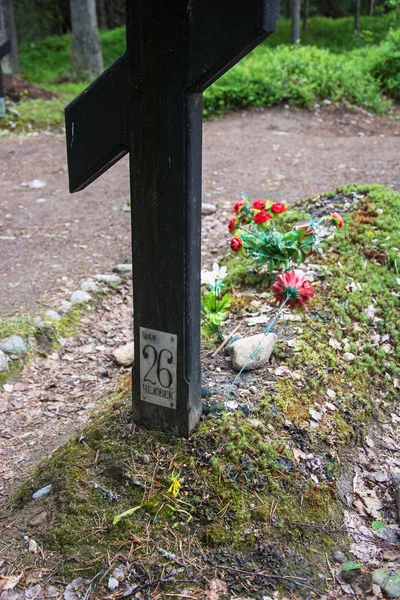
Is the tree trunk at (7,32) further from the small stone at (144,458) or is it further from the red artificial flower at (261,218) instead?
the small stone at (144,458)

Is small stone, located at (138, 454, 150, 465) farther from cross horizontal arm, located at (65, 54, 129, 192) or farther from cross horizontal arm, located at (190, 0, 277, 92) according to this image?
cross horizontal arm, located at (190, 0, 277, 92)

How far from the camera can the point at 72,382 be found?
335 centimetres

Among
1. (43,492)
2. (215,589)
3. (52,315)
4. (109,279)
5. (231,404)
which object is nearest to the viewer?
(215,589)

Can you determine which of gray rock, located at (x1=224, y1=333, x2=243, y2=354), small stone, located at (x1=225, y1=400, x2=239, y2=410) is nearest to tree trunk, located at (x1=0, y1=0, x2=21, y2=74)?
gray rock, located at (x1=224, y1=333, x2=243, y2=354)

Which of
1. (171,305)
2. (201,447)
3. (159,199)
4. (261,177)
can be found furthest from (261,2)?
(261,177)

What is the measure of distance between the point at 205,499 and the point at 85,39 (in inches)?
484

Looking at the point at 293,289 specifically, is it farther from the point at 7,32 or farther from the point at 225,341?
the point at 7,32

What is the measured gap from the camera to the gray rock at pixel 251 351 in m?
2.64

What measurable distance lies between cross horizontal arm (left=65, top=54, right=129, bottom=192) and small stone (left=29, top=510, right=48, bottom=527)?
123 centimetres

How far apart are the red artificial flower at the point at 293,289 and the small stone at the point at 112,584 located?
1563mm

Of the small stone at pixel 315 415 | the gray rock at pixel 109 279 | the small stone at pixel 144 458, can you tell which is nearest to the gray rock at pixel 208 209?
the gray rock at pixel 109 279

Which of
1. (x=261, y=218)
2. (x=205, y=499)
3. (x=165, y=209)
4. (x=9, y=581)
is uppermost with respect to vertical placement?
(x=165, y=209)

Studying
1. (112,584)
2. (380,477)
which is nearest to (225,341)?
(380,477)

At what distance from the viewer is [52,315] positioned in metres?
3.79
